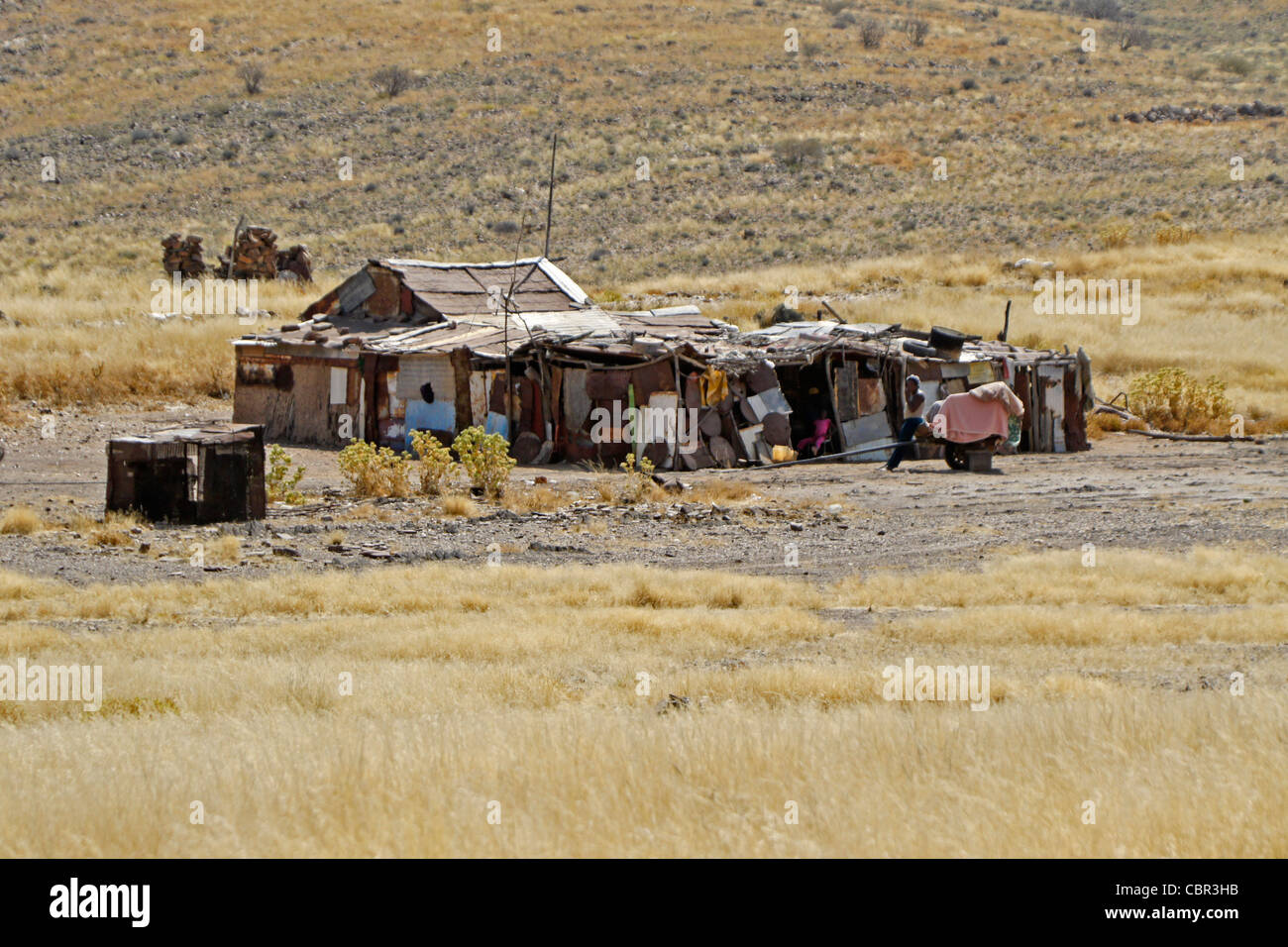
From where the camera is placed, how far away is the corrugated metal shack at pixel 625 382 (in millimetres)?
21719

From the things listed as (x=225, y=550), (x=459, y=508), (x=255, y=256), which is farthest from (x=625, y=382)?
(x=255, y=256)

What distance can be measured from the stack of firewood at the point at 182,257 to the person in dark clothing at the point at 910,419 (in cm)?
2595

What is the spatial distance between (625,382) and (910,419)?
460 cm

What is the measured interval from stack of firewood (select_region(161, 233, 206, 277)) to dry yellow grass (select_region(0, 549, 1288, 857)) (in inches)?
1191

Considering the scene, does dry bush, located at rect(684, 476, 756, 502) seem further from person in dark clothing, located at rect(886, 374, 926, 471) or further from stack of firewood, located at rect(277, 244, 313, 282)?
stack of firewood, located at rect(277, 244, 313, 282)

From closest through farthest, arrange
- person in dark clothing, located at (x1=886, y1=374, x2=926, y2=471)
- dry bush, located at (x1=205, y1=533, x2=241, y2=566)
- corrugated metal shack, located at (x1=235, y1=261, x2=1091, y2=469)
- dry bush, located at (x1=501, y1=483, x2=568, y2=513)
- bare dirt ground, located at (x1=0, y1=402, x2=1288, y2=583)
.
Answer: dry bush, located at (x1=205, y1=533, x2=241, y2=566), bare dirt ground, located at (x1=0, y1=402, x2=1288, y2=583), dry bush, located at (x1=501, y1=483, x2=568, y2=513), person in dark clothing, located at (x1=886, y1=374, x2=926, y2=471), corrugated metal shack, located at (x1=235, y1=261, x2=1091, y2=469)

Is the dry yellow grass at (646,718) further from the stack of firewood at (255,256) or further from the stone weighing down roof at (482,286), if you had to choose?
the stack of firewood at (255,256)

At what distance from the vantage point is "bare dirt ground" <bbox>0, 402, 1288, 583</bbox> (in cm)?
1359

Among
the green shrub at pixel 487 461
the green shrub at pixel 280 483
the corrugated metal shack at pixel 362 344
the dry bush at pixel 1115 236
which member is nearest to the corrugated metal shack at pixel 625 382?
the corrugated metal shack at pixel 362 344

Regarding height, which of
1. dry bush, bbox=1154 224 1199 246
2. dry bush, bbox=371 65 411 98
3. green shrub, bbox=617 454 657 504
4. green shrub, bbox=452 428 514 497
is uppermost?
dry bush, bbox=371 65 411 98

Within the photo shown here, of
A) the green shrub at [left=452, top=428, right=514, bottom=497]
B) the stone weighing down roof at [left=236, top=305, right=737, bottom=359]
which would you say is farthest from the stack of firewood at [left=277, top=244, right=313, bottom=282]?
the green shrub at [left=452, top=428, right=514, bottom=497]

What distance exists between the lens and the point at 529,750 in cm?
624

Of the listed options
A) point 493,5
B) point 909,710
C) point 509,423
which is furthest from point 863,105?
point 909,710
